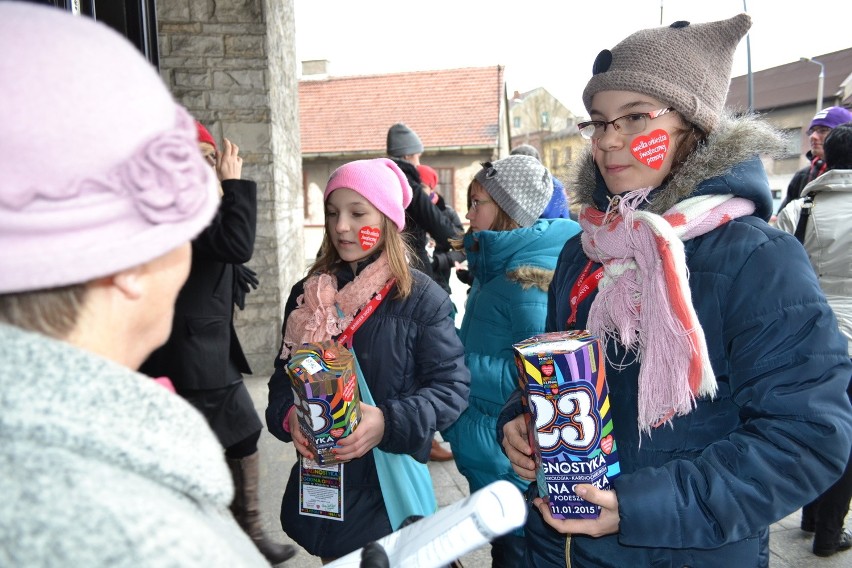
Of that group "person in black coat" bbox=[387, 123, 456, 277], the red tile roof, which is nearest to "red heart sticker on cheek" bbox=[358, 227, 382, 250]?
"person in black coat" bbox=[387, 123, 456, 277]

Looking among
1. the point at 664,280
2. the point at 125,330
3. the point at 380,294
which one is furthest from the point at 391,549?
the point at 380,294

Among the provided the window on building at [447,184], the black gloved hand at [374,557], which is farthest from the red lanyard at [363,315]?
the window on building at [447,184]

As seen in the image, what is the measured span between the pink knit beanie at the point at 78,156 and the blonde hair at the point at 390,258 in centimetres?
153

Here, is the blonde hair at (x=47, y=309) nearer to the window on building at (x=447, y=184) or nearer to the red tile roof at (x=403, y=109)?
the window on building at (x=447, y=184)

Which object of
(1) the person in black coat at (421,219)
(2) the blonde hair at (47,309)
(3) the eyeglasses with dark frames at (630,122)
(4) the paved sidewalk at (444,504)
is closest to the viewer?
(2) the blonde hair at (47,309)

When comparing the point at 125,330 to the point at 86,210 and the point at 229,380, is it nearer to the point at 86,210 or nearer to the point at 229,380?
the point at 86,210

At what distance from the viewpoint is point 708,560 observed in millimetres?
1344

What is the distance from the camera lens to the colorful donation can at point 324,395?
5.29ft

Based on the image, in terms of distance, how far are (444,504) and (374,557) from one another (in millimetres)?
3016

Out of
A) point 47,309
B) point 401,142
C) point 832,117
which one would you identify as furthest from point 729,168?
point 832,117

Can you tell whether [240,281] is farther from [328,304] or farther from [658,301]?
[658,301]

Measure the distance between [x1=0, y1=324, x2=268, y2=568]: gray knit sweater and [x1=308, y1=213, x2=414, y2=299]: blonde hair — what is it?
1.55 meters

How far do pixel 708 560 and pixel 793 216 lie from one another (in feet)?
9.86

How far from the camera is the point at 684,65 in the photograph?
146cm
